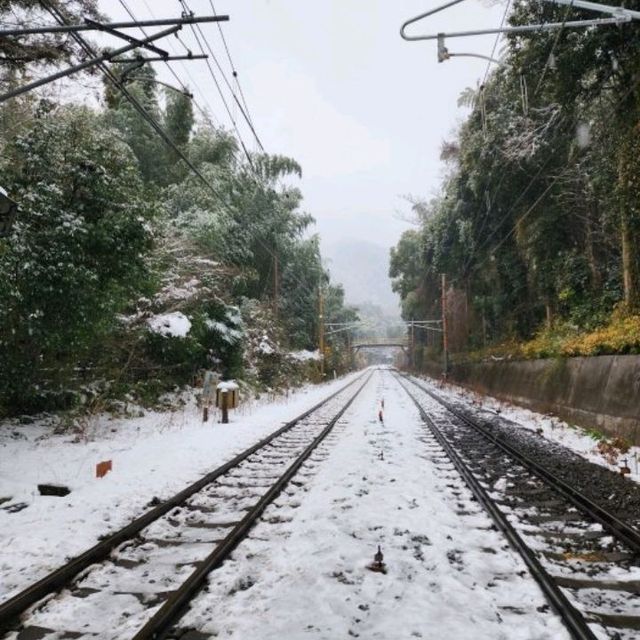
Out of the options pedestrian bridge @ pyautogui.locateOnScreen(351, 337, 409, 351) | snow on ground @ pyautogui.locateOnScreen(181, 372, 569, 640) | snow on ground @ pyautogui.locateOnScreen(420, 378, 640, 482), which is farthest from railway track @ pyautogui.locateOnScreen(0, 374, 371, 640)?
pedestrian bridge @ pyautogui.locateOnScreen(351, 337, 409, 351)

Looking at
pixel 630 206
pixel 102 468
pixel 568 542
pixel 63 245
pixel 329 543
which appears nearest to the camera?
pixel 329 543

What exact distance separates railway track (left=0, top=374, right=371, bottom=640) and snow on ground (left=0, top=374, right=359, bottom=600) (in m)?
0.33

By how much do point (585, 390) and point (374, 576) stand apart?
36.9 ft

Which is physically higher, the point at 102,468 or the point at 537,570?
the point at 537,570

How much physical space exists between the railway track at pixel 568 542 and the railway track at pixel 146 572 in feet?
8.60

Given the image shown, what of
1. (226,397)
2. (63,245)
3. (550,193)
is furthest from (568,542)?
(550,193)

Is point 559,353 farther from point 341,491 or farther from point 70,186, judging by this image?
point 70,186

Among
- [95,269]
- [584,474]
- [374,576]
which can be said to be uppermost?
[95,269]

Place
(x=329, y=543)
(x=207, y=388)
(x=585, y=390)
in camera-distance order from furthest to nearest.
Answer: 1. (x=207, y=388)
2. (x=585, y=390)
3. (x=329, y=543)

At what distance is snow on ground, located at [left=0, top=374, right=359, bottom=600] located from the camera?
479cm

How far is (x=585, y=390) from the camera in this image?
43.2 feet

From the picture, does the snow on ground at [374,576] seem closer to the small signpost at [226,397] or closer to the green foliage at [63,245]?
the green foliage at [63,245]

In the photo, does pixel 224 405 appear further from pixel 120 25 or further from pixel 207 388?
pixel 120 25

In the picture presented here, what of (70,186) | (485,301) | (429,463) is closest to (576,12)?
(429,463)
